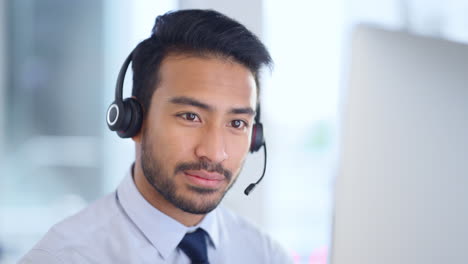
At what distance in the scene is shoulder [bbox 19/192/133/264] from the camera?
43.8 inches

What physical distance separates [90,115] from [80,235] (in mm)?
1666

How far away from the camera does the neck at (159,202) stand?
1.24 meters

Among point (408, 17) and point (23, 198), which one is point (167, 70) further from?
point (23, 198)

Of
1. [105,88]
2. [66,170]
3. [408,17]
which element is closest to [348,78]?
[408,17]

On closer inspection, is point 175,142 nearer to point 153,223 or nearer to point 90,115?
point 153,223

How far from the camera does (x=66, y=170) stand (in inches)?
109

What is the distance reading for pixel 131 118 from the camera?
1198 millimetres

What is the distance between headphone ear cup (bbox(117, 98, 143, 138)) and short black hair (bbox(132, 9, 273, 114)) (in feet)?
0.12

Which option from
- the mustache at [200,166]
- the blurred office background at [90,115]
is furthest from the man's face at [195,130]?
the blurred office background at [90,115]

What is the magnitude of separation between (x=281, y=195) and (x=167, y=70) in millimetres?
1295

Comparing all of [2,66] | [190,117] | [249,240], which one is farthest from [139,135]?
[2,66]

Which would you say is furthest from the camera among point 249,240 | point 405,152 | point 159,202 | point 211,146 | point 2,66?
point 2,66

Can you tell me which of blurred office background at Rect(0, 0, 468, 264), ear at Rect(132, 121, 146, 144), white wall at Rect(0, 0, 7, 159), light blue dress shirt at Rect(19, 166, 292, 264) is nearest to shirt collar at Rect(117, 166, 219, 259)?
light blue dress shirt at Rect(19, 166, 292, 264)

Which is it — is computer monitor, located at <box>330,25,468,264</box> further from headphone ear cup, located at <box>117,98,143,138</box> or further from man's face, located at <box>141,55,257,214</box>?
headphone ear cup, located at <box>117,98,143,138</box>
